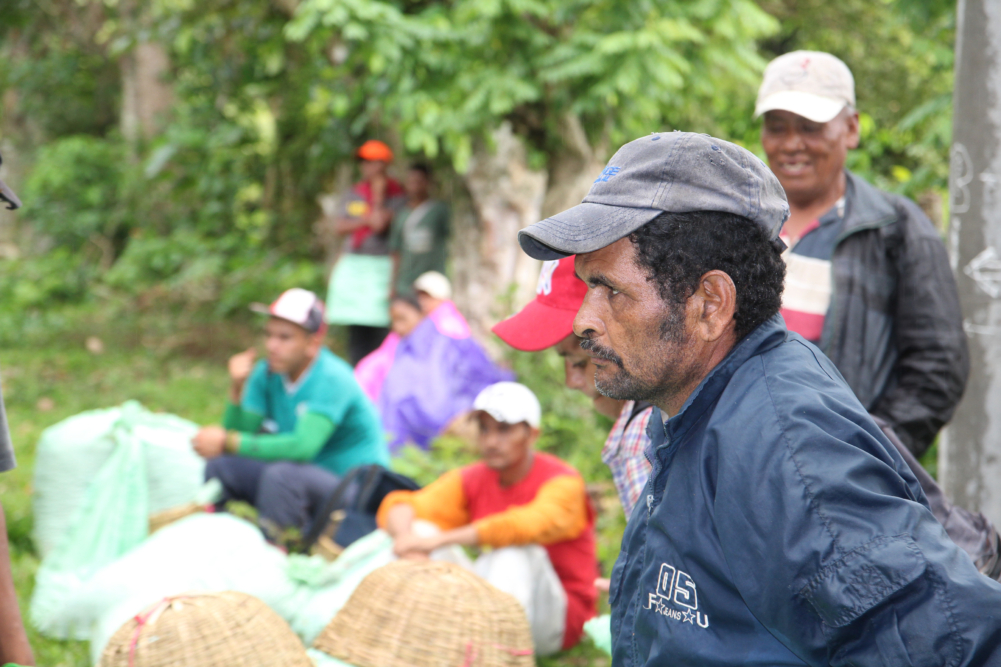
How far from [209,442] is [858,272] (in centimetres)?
290

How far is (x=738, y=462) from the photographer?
1.25 metres

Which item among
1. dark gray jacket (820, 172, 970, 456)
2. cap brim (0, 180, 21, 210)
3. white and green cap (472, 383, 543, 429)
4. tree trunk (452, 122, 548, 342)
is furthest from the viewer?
tree trunk (452, 122, 548, 342)

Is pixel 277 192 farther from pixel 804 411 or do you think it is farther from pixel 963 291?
pixel 804 411

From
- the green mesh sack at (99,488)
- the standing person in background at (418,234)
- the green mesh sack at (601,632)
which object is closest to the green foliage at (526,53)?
the standing person in background at (418,234)

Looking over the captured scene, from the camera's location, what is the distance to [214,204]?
11789mm

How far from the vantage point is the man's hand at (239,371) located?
4633 mm

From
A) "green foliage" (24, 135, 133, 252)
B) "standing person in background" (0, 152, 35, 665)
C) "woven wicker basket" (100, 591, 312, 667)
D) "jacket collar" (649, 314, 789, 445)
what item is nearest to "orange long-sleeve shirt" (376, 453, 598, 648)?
"woven wicker basket" (100, 591, 312, 667)

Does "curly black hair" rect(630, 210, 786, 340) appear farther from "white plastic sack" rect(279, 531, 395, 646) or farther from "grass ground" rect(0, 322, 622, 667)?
"grass ground" rect(0, 322, 622, 667)

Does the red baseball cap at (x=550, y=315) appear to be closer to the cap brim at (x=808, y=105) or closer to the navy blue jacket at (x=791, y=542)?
the navy blue jacket at (x=791, y=542)

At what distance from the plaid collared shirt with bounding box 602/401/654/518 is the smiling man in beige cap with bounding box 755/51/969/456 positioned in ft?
2.50

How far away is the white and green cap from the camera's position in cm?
377

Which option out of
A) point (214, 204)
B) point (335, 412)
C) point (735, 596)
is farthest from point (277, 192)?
point (735, 596)

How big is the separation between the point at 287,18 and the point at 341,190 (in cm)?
252

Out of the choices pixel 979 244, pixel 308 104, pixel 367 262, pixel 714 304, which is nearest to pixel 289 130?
pixel 308 104
